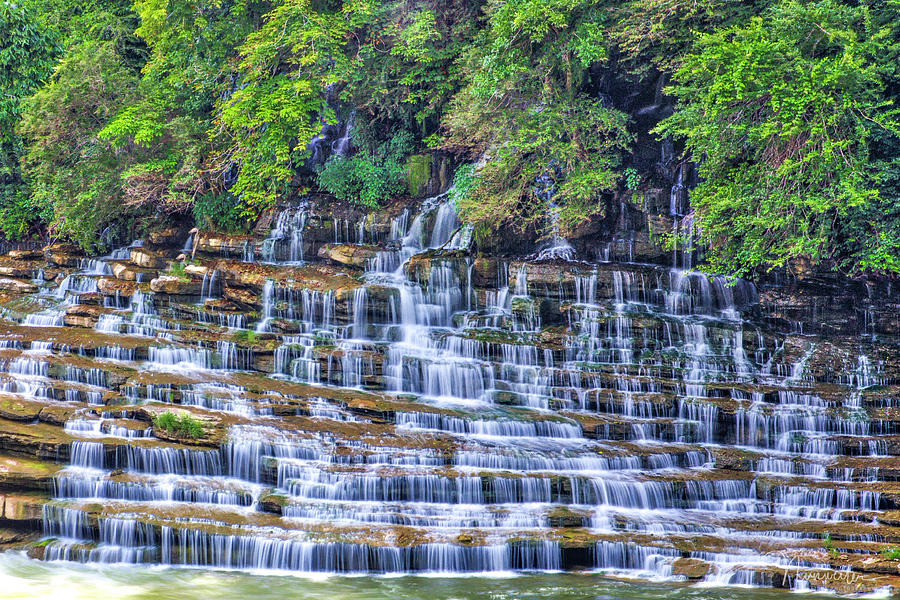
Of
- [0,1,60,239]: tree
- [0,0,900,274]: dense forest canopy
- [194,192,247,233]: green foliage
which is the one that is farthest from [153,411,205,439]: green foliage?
[0,1,60,239]: tree

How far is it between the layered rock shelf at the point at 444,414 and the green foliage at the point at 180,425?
4 centimetres

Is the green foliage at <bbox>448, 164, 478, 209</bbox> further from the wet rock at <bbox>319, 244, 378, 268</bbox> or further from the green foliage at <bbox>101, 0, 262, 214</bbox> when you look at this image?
the green foliage at <bbox>101, 0, 262, 214</bbox>

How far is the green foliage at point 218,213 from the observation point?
28016mm

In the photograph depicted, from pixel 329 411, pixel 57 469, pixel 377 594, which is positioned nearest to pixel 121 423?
pixel 57 469

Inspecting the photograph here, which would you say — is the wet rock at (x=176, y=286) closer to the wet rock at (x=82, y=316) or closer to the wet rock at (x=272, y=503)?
the wet rock at (x=82, y=316)

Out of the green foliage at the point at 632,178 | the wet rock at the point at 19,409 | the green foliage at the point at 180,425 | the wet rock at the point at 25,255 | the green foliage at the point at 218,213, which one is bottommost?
the green foliage at the point at 180,425

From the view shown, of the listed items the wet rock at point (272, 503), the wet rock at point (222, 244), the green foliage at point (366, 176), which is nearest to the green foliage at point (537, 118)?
the green foliage at point (366, 176)

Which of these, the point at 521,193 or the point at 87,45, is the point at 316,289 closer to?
the point at 521,193

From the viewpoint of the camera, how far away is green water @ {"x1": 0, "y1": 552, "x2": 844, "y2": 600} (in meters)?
11.3

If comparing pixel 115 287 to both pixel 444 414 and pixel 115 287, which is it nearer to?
pixel 115 287

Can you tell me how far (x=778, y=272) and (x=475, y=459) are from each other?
11560 millimetres

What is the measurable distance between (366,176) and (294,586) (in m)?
18.0

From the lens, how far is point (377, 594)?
1149 cm

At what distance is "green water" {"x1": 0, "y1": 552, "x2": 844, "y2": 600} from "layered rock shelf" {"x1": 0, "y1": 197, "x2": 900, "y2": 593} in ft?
1.12
